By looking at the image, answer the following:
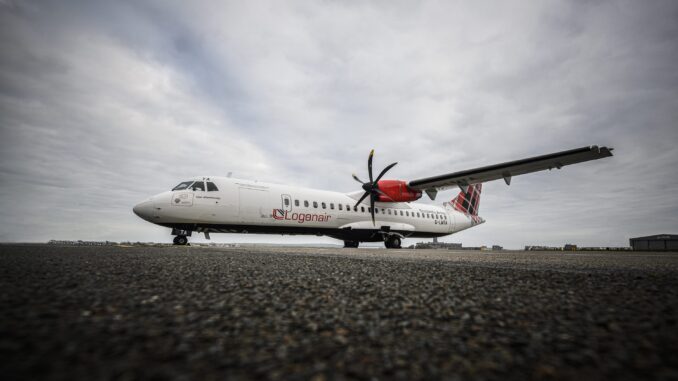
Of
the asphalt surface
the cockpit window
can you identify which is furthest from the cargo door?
the asphalt surface

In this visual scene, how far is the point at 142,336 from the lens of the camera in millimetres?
1186

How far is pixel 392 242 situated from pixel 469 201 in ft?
41.1

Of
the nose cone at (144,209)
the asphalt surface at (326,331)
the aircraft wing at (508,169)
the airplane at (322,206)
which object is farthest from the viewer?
the airplane at (322,206)

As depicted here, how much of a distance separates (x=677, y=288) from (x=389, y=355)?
2.95 meters

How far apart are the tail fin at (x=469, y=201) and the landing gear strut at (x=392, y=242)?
10.2 meters

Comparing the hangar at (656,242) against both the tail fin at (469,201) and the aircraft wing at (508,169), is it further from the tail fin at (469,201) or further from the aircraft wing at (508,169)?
the aircraft wing at (508,169)

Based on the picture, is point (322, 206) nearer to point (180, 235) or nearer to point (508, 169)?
point (180, 235)

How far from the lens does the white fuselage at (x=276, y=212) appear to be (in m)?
12.8

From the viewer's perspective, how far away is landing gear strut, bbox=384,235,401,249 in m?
19.4

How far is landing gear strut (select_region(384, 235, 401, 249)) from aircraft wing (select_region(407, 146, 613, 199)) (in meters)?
3.67

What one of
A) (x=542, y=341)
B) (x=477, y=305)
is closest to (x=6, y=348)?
(x=542, y=341)

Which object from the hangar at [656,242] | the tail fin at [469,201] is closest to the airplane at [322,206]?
the tail fin at [469,201]

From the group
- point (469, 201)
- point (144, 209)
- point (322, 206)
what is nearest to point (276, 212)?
point (322, 206)

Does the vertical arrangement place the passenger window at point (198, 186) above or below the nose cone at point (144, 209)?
above
